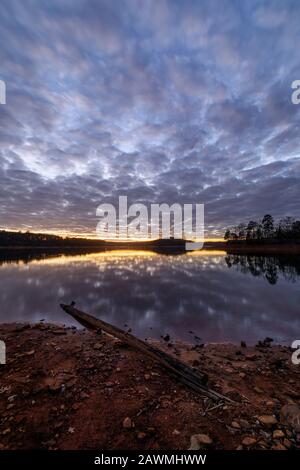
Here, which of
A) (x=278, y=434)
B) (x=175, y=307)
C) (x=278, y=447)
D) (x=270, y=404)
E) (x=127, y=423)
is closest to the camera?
(x=278, y=447)

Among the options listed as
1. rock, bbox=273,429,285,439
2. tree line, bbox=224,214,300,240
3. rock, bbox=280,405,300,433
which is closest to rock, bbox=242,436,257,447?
rock, bbox=273,429,285,439

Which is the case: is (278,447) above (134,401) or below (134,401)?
above

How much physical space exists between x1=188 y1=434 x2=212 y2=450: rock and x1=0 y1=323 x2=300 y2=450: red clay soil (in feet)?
0.04

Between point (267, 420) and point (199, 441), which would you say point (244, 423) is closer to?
point (267, 420)

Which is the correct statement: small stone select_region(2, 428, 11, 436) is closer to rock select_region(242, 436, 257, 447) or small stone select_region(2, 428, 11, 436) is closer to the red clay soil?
the red clay soil

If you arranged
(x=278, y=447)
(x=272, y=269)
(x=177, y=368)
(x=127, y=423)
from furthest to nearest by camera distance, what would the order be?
1. (x=272, y=269)
2. (x=177, y=368)
3. (x=127, y=423)
4. (x=278, y=447)

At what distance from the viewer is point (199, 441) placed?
3.31m

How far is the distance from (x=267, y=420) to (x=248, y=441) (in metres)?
0.84

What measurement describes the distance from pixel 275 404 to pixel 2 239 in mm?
181589

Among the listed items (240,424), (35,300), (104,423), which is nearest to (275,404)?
(240,424)

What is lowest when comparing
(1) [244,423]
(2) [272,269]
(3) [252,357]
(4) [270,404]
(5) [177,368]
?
(2) [272,269]

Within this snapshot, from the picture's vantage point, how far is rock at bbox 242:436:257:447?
3.26 metres

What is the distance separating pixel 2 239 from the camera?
147125 mm

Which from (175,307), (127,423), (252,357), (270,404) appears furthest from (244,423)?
(175,307)
